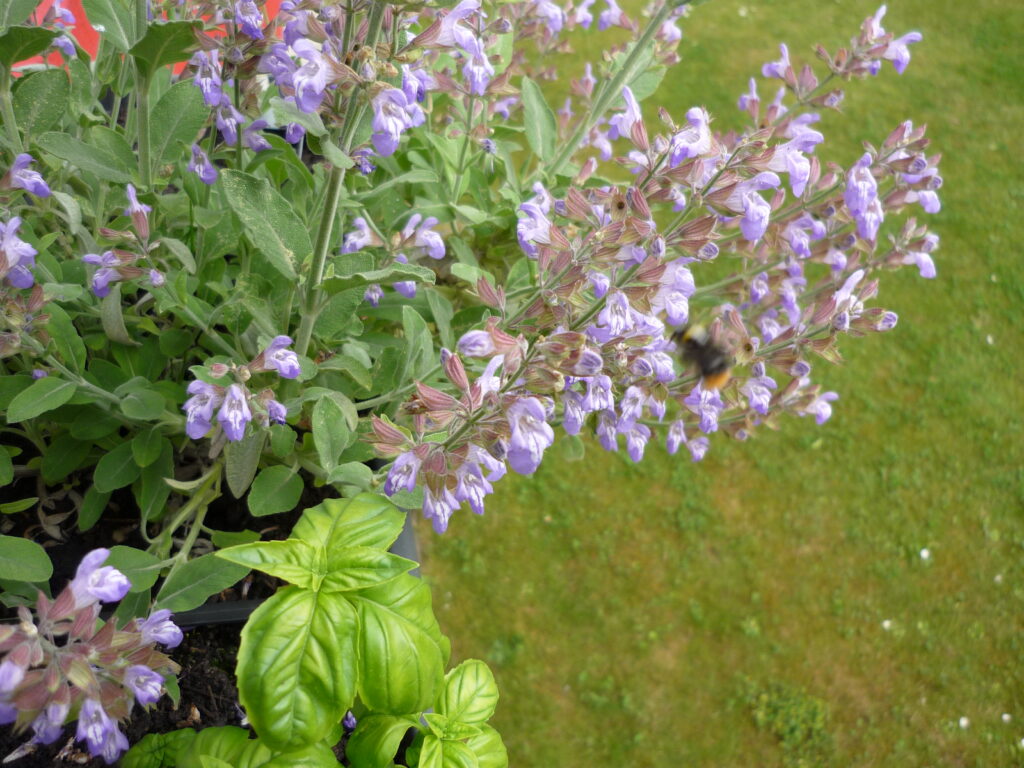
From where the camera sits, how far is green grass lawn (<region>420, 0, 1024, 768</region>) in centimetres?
213

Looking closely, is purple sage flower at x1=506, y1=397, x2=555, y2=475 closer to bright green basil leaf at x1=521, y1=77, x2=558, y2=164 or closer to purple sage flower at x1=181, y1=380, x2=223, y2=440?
purple sage flower at x1=181, y1=380, x2=223, y2=440

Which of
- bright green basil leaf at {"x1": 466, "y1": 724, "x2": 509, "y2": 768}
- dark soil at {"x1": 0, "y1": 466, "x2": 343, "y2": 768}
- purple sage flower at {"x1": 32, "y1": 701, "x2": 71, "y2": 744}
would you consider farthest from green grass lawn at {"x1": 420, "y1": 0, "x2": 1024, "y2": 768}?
purple sage flower at {"x1": 32, "y1": 701, "x2": 71, "y2": 744}

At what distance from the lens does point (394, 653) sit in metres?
0.79

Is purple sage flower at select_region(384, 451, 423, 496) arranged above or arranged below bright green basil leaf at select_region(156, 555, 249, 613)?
above

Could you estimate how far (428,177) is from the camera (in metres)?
1.22

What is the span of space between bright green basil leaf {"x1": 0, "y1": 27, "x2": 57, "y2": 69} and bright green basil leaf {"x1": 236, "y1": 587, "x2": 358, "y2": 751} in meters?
0.63

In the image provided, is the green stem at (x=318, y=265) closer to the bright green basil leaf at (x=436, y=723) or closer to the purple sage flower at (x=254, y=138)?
the purple sage flower at (x=254, y=138)

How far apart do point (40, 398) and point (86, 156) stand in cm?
30

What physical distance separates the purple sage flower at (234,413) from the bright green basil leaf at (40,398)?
21 centimetres

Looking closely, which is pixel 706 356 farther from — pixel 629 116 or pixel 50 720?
pixel 50 720

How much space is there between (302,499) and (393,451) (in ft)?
1.51

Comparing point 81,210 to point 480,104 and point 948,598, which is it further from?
point 948,598

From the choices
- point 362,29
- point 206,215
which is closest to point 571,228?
point 362,29

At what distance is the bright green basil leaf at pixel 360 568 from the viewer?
0.80m
